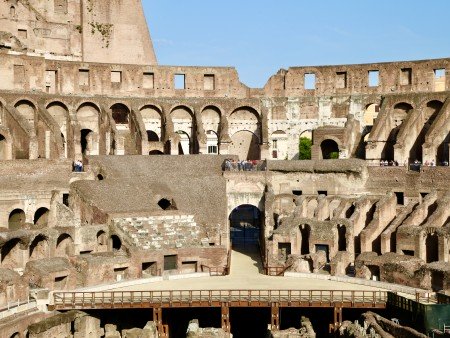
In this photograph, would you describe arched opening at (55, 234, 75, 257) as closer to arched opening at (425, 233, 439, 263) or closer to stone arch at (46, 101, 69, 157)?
→ stone arch at (46, 101, 69, 157)

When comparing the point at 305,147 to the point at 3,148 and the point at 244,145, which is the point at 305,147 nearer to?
the point at 244,145

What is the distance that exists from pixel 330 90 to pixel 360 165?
31.4ft

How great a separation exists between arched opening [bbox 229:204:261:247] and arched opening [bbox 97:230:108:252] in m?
10.7

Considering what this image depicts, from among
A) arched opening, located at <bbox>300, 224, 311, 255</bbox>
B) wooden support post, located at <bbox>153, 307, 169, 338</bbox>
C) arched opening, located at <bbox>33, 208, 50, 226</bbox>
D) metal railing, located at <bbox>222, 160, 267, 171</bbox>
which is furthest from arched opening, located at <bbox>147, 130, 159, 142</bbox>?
wooden support post, located at <bbox>153, 307, 169, 338</bbox>

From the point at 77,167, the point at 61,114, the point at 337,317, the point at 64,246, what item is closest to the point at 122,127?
the point at 61,114

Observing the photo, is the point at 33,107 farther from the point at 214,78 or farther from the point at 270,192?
the point at 270,192

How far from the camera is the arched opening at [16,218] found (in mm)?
45541

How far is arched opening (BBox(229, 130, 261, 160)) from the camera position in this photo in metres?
61.5

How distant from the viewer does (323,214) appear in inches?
1861

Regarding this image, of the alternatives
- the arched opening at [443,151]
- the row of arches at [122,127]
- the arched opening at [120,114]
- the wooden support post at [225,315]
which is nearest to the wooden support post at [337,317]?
the wooden support post at [225,315]

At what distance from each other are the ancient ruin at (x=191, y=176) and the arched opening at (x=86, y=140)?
1.34ft

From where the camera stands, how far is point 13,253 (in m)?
40.4

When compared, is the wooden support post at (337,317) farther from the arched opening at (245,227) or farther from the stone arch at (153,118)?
the stone arch at (153,118)

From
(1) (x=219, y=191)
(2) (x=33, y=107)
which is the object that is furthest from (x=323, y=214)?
(2) (x=33, y=107)
